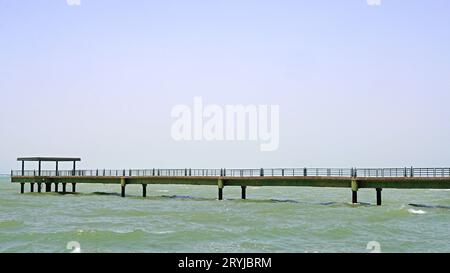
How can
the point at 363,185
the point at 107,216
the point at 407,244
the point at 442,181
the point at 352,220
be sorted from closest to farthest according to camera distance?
the point at 407,244 → the point at 352,220 → the point at 107,216 → the point at 442,181 → the point at 363,185

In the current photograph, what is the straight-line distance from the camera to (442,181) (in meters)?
44.8

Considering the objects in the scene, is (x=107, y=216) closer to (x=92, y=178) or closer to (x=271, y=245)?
(x=271, y=245)

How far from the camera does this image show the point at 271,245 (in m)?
25.3

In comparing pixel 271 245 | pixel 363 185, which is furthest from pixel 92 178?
pixel 271 245

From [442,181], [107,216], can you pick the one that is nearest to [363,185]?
[442,181]

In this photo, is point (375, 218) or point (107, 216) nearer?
point (375, 218)

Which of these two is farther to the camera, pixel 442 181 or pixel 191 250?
pixel 442 181

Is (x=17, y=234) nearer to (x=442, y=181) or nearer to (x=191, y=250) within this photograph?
(x=191, y=250)
